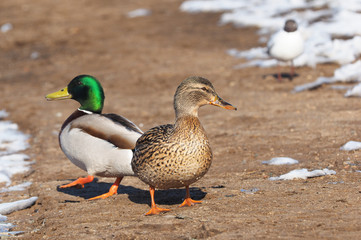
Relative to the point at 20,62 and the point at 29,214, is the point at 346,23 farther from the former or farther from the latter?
the point at 29,214

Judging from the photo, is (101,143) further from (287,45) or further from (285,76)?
(285,76)

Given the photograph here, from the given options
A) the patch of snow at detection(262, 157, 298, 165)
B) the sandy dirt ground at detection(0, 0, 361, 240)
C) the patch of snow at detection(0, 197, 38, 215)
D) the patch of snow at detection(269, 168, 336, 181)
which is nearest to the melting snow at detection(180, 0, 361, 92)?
the sandy dirt ground at detection(0, 0, 361, 240)

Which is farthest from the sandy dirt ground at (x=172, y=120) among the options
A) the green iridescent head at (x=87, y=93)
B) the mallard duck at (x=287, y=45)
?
the green iridescent head at (x=87, y=93)

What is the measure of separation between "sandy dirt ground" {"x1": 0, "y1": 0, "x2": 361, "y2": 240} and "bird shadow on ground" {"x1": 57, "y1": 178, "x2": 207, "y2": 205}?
20 millimetres

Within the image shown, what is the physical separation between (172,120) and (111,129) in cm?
368

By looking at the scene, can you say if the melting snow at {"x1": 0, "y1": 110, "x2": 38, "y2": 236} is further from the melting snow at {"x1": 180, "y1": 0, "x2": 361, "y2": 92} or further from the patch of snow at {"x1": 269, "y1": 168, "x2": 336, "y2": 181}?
the melting snow at {"x1": 180, "y1": 0, "x2": 361, "y2": 92}

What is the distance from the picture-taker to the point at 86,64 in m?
15.0

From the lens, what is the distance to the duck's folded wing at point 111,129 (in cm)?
600

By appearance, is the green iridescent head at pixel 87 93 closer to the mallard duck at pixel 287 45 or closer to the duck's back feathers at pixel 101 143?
the duck's back feathers at pixel 101 143

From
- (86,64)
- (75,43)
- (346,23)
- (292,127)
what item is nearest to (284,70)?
(346,23)

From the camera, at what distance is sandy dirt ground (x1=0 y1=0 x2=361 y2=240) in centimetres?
479

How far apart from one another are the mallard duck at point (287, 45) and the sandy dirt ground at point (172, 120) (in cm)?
47

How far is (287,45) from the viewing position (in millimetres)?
11297

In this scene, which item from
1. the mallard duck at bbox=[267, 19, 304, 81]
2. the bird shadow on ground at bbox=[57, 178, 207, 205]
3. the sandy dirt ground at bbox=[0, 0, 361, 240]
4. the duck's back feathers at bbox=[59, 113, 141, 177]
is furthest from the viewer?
the mallard duck at bbox=[267, 19, 304, 81]
